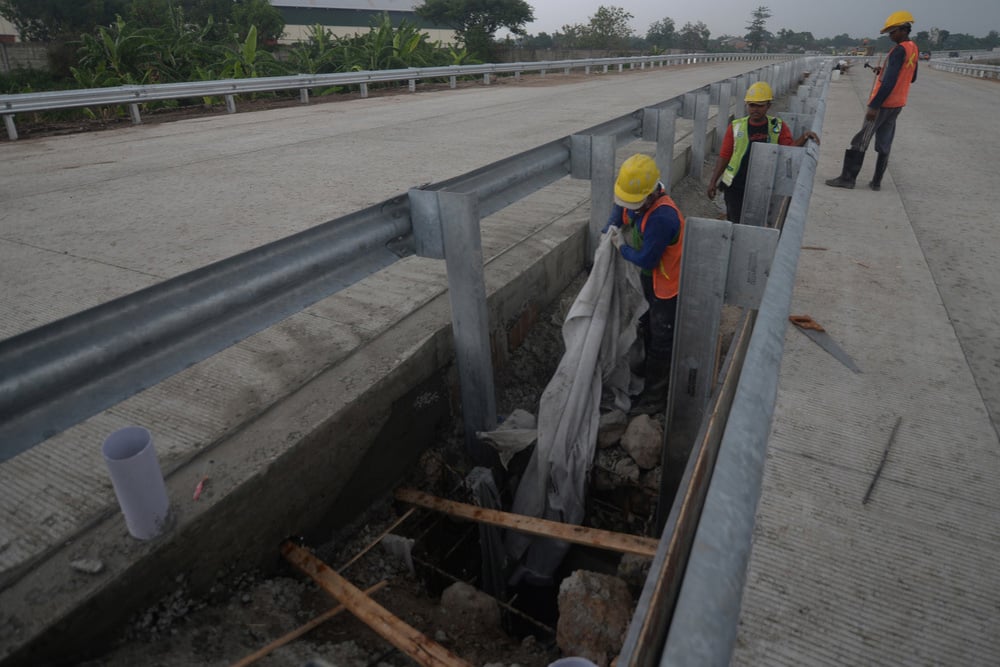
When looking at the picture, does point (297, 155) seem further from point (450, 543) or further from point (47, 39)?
point (47, 39)

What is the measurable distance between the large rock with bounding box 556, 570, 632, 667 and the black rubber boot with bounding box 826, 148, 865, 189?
584 centimetres

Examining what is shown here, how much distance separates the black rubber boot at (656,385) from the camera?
15.2 ft

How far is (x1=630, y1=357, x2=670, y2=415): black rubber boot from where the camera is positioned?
15.2 ft

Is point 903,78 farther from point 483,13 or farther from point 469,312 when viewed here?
point 483,13

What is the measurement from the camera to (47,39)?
43906mm

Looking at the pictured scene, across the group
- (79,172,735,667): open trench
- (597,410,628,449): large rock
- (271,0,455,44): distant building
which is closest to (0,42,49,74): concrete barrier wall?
(271,0,455,44): distant building

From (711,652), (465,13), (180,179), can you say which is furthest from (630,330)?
(465,13)

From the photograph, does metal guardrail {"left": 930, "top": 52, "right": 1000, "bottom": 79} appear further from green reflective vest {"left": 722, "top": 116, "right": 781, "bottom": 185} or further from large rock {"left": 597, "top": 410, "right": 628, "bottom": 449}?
large rock {"left": 597, "top": 410, "right": 628, "bottom": 449}

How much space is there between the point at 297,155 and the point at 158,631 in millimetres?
7062

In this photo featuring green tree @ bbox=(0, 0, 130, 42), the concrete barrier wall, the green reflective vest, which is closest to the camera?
the green reflective vest

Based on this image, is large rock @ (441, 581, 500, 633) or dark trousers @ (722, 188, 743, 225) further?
dark trousers @ (722, 188, 743, 225)

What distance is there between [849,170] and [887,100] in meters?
0.88

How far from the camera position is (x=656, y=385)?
4691 millimetres

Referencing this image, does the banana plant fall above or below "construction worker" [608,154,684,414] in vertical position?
above
